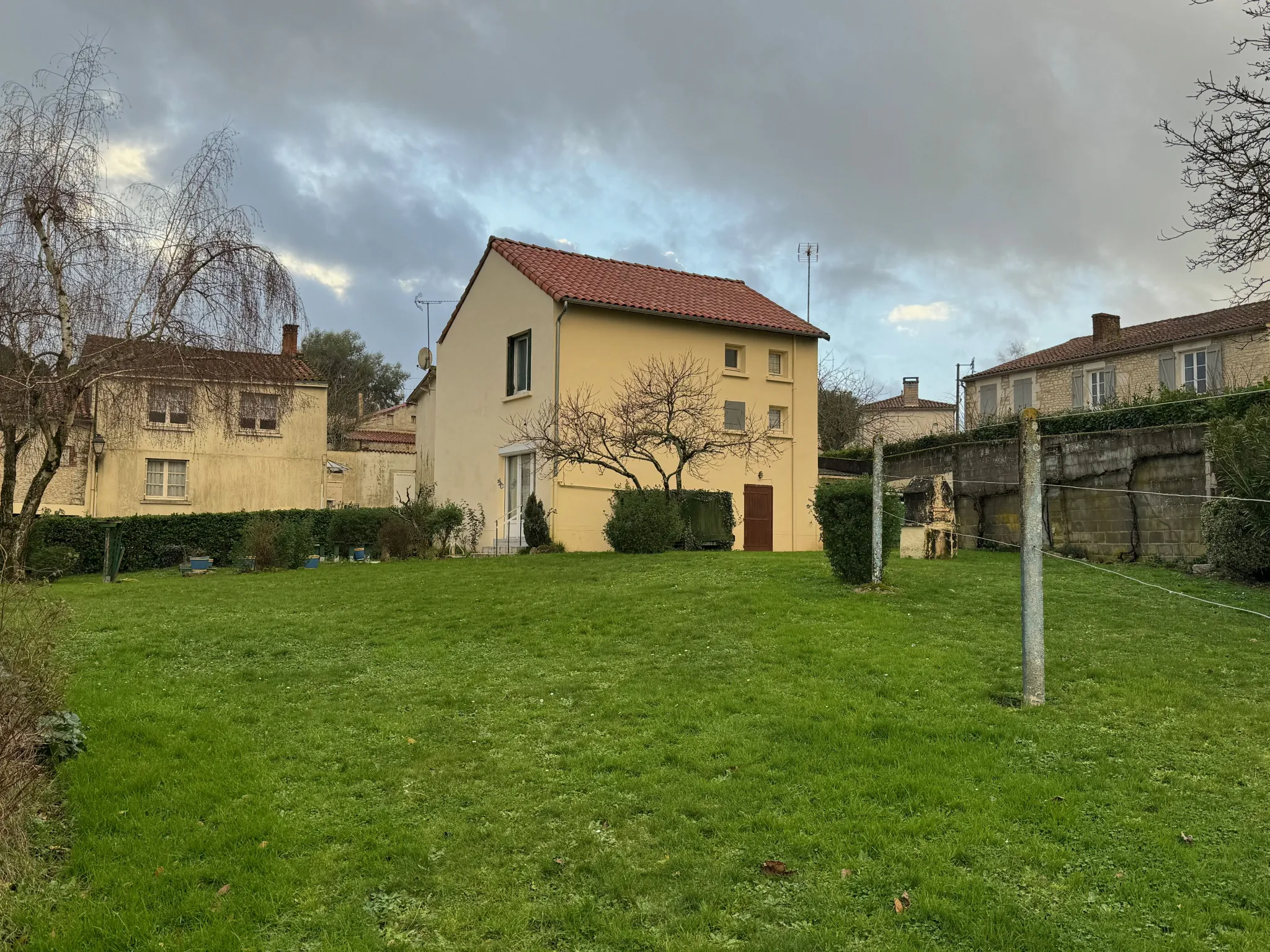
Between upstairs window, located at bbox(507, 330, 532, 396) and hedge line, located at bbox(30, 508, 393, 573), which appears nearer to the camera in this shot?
hedge line, located at bbox(30, 508, 393, 573)

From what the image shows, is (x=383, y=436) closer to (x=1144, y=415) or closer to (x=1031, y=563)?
(x=1144, y=415)

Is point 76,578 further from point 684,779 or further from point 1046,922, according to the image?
point 1046,922

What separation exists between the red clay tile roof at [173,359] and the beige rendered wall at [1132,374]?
18.9 meters

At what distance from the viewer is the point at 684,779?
5609 millimetres

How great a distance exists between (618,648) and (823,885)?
4904 millimetres

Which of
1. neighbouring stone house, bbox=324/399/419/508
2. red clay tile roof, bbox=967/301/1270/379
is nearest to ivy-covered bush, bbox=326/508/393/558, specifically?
neighbouring stone house, bbox=324/399/419/508

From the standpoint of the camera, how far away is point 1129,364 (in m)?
30.5

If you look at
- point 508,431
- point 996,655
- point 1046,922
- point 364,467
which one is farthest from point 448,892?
point 364,467

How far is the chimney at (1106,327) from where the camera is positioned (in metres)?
32.2

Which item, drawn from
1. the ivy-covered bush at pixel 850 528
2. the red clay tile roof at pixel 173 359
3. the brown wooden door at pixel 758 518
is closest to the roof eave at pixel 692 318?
the brown wooden door at pixel 758 518

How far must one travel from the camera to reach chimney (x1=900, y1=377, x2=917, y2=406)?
49.6 meters

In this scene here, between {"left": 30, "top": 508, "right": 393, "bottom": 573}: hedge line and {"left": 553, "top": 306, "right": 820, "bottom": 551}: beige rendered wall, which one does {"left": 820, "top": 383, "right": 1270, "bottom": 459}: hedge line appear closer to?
{"left": 553, "top": 306, "right": 820, "bottom": 551}: beige rendered wall

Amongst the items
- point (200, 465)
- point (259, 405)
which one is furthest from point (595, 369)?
point (200, 465)

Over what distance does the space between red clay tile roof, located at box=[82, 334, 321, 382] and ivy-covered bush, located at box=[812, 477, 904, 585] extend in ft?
32.4
